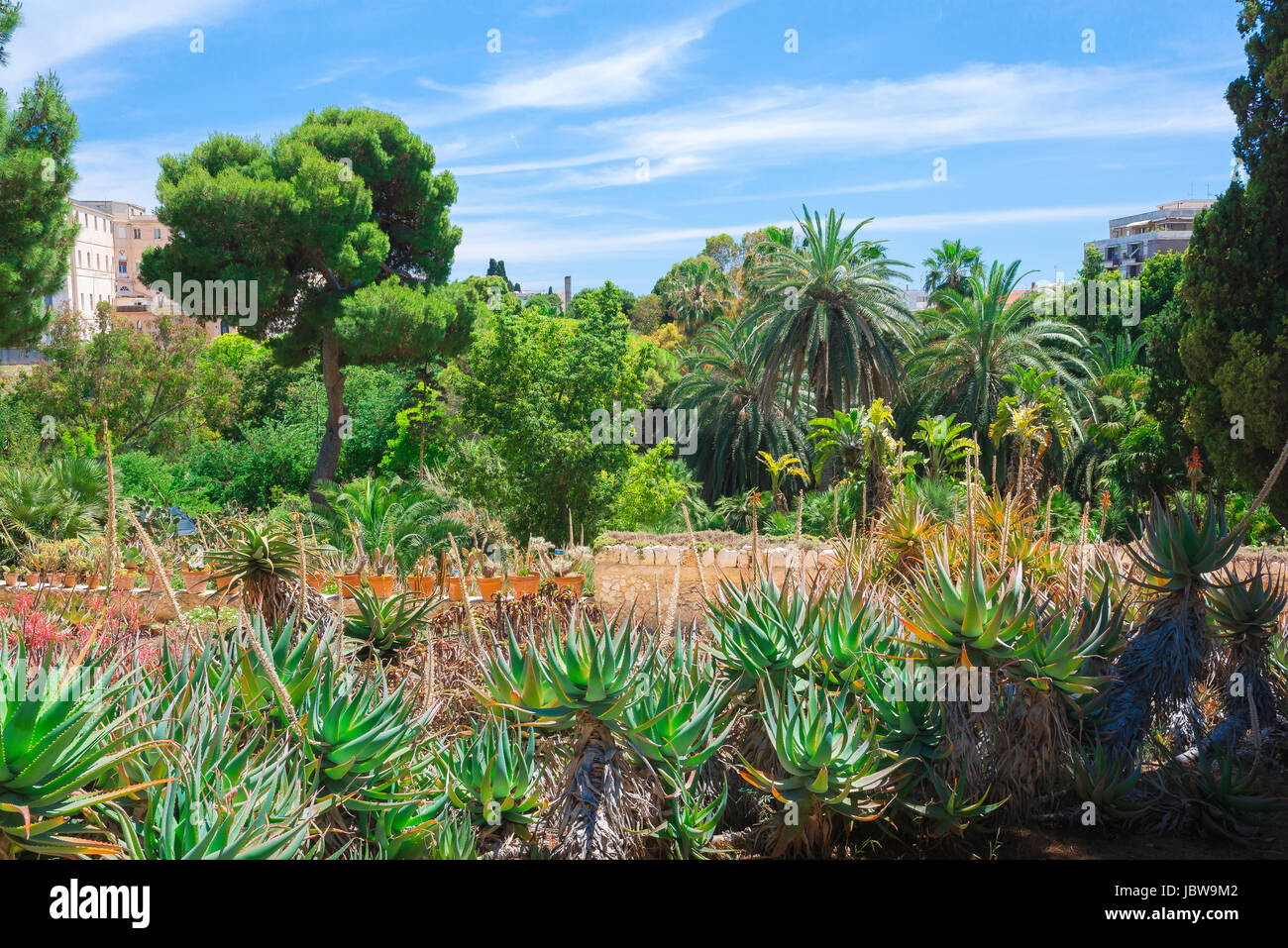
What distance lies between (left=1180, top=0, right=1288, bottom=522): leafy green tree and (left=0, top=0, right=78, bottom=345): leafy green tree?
16489mm

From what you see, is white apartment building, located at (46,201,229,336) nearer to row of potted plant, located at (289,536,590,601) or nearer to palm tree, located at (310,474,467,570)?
palm tree, located at (310,474,467,570)

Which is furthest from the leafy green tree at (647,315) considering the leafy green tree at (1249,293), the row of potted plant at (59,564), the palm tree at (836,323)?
the row of potted plant at (59,564)

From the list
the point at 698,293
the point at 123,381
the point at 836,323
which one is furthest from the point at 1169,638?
the point at 698,293

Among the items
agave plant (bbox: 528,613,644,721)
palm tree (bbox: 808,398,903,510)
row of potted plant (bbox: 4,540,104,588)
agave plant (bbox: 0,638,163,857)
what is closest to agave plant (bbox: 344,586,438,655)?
agave plant (bbox: 528,613,644,721)

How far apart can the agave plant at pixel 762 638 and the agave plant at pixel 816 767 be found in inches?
19.3

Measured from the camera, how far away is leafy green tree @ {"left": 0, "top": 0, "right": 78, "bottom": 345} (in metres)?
14.1

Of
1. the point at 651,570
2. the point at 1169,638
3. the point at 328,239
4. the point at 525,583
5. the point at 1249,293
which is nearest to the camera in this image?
the point at 1169,638

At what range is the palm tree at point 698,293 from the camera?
1929 inches

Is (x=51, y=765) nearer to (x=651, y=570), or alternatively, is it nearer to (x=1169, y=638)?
(x=1169, y=638)

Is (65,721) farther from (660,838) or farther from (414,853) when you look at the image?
(660,838)

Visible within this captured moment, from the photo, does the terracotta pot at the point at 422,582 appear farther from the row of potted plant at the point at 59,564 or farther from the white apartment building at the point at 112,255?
the white apartment building at the point at 112,255

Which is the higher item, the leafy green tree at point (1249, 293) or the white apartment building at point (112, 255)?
the white apartment building at point (112, 255)

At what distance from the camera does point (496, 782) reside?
392 centimetres

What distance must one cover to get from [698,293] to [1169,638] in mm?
45522
